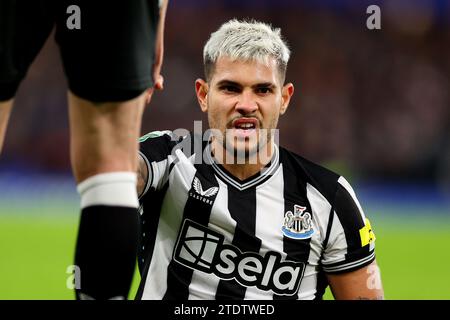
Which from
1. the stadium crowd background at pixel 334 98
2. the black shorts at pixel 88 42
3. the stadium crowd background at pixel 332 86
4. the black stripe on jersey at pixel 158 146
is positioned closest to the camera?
the black shorts at pixel 88 42

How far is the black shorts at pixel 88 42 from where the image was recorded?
1.79 metres

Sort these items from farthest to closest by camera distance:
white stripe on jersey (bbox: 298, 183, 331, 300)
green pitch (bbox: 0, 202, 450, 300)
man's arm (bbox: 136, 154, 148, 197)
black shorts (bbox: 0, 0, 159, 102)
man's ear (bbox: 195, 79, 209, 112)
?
1. green pitch (bbox: 0, 202, 450, 300)
2. man's ear (bbox: 195, 79, 209, 112)
3. white stripe on jersey (bbox: 298, 183, 331, 300)
4. man's arm (bbox: 136, 154, 148, 197)
5. black shorts (bbox: 0, 0, 159, 102)

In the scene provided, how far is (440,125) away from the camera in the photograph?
13750mm

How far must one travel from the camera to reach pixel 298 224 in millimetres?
3078

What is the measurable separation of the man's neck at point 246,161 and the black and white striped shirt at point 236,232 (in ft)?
0.09

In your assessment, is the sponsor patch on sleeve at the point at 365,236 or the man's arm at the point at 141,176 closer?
the man's arm at the point at 141,176

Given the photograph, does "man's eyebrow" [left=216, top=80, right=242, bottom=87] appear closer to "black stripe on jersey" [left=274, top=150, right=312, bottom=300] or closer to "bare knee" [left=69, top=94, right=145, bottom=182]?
"black stripe on jersey" [left=274, top=150, right=312, bottom=300]

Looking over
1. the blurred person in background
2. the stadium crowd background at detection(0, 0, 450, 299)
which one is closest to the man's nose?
the blurred person in background

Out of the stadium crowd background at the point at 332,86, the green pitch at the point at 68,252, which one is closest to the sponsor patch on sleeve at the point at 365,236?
the green pitch at the point at 68,252

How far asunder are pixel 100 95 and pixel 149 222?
4.25 feet

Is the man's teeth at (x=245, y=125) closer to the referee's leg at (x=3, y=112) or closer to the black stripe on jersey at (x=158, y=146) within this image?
the black stripe on jersey at (x=158, y=146)

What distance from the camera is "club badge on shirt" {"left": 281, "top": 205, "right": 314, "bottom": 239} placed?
3.06m

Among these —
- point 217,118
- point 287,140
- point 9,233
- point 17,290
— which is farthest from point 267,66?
point 287,140

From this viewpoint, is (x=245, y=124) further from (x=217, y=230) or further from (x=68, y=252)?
(x=68, y=252)
